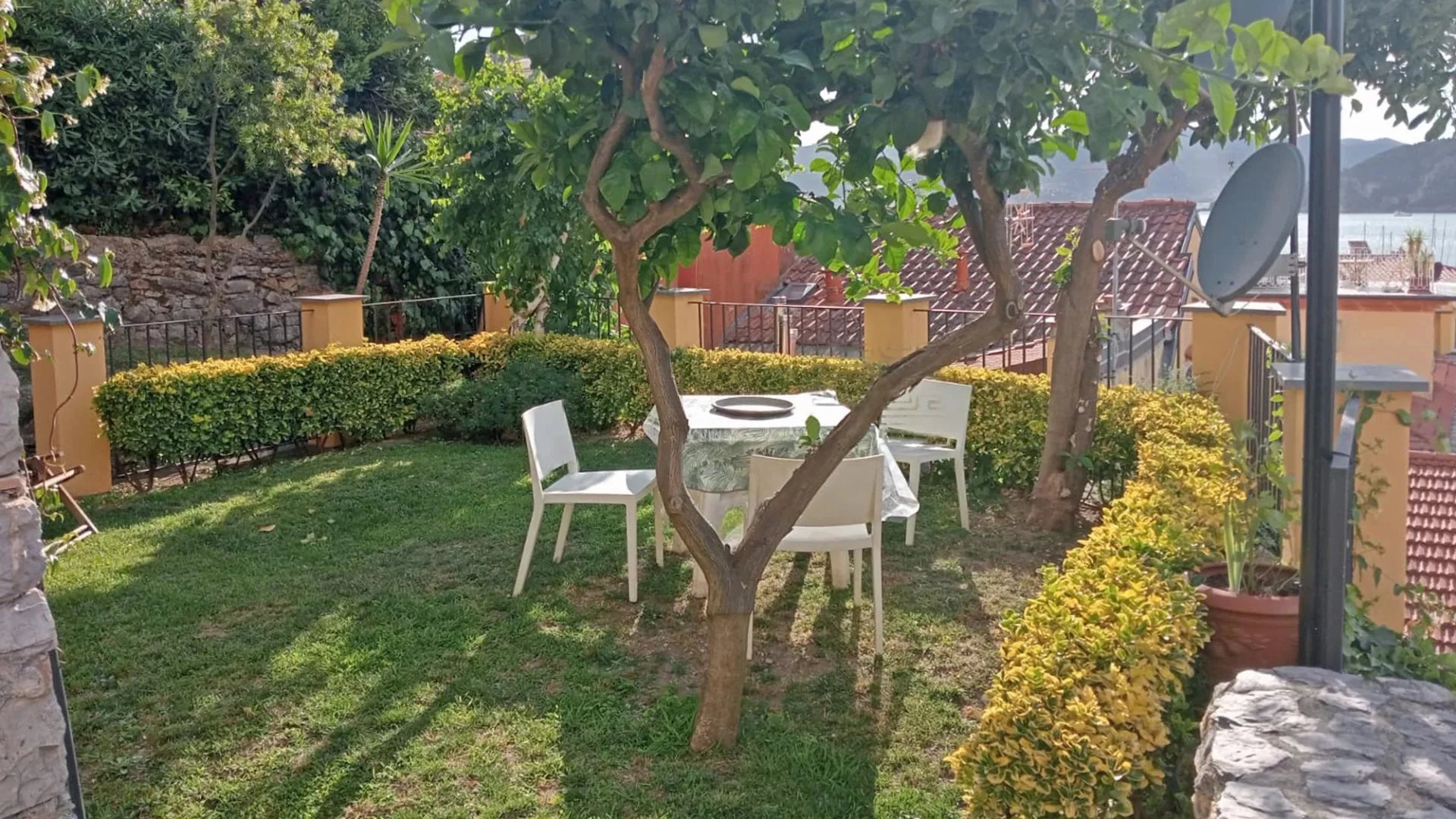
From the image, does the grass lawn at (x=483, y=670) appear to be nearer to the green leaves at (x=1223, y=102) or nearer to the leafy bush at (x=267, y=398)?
the leafy bush at (x=267, y=398)

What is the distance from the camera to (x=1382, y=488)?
3150 millimetres

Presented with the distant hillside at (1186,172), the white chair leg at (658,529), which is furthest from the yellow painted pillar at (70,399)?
the distant hillside at (1186,172)

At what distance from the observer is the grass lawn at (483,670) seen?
316cm

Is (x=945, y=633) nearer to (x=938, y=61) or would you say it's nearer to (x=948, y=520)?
(x=948, y=520)

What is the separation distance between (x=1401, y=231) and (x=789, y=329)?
20.1 ft

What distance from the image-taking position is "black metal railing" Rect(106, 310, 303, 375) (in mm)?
10250

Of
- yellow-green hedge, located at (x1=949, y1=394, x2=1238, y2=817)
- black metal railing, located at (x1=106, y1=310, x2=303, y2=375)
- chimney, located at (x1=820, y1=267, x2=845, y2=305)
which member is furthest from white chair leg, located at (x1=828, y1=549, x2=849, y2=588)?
chimney, located at (x1=820, y1=267, x2=845, y2=305)

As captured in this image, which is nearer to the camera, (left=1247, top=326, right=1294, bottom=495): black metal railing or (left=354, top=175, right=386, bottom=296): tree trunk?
(left=1247, top=326, right=1294, bottom=495): black metal railing

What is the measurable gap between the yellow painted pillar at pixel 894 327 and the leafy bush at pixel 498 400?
2.51 meters

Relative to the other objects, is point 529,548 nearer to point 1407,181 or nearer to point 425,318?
point 425,318

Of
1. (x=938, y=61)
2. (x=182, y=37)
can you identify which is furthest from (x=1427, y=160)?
(x=182, y=37)

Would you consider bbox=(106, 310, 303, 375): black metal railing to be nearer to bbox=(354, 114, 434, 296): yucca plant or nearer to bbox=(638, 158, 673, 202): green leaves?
bbox=(354, 114, 434, 296): yucca plant

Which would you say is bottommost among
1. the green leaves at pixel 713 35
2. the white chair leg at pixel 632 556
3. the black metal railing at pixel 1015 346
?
the white chair leg at pixel 632 556

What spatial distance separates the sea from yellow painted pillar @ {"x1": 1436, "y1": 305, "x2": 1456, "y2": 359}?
87 cm
